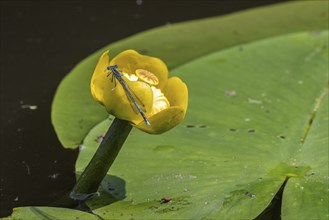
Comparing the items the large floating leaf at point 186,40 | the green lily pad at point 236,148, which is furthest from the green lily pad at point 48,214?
the large floating leaf at point 186,40

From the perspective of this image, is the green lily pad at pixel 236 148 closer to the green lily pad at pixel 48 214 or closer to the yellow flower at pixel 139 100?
the green lily pad at pixel 48 214

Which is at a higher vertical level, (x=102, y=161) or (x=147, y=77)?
(x=147, y=77)

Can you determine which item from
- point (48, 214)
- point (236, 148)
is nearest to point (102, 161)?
point (48, 214)

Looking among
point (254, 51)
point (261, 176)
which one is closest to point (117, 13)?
point (254, 51)

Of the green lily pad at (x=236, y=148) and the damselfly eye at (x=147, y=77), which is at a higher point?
the damselfly eye at (x=147, y=77)

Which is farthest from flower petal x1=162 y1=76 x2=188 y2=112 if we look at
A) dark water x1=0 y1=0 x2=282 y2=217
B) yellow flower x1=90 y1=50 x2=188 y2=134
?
dark water x1=0 y1=0 x2=282 y2=217

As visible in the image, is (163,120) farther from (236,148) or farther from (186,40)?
(186,40)

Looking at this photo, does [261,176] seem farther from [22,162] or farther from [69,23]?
[69,23]

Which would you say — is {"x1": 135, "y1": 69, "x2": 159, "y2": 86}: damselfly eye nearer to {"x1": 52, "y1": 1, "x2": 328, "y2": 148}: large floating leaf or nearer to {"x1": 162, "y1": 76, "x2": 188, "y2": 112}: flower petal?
{"x1": 162, "y1": 76, "x2": 188, "y2": 112}: flower petal
